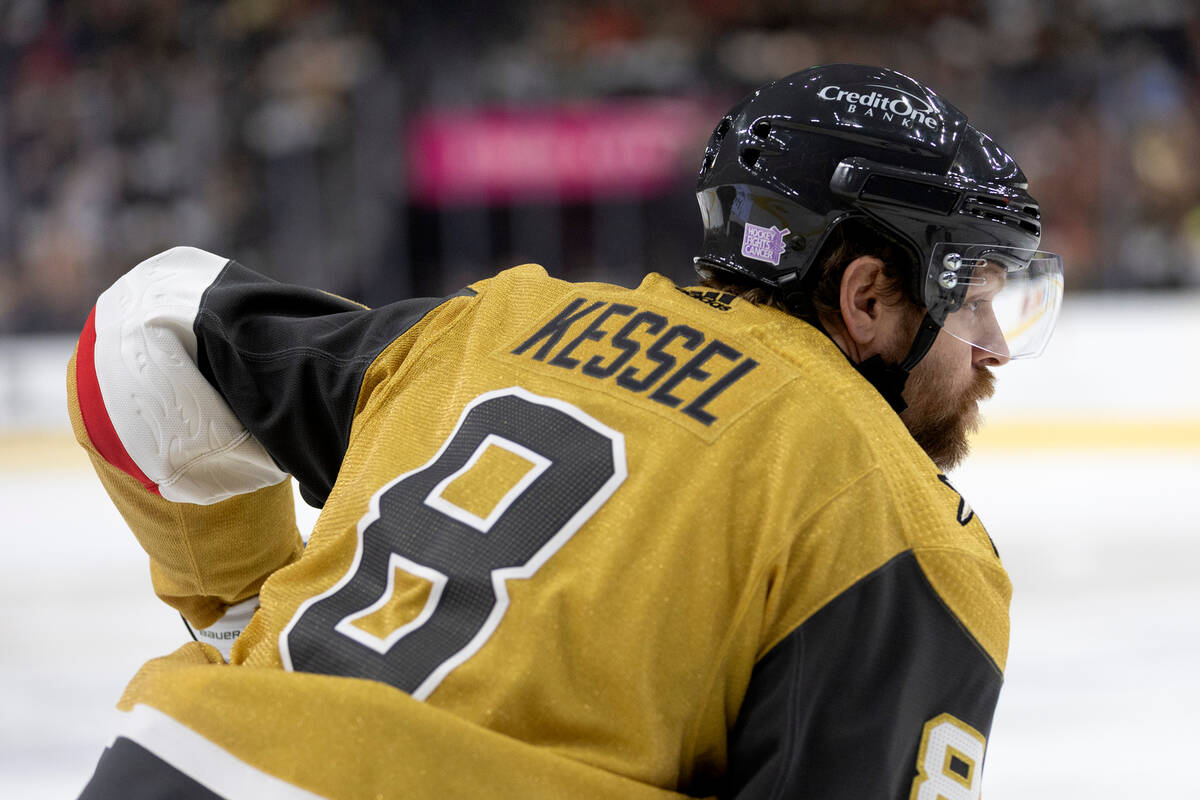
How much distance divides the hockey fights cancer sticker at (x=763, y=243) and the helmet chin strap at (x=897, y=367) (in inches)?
6.2

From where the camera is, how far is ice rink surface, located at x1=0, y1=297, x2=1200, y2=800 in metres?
2.19

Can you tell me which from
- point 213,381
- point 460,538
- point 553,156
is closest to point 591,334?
point 460,538

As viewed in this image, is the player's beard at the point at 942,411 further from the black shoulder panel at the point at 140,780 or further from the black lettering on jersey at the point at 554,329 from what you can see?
the black shoulder panel at the point at 140,780

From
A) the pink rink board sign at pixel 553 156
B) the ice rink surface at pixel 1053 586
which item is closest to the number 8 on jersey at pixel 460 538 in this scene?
the ice rink surface at pixel 1053 586

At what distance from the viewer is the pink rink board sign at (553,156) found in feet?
20.6

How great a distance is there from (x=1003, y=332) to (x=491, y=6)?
19.0 feet

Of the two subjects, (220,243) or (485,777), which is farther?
(220,243)

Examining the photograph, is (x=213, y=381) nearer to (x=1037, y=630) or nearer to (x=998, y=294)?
(x=998, y=294)

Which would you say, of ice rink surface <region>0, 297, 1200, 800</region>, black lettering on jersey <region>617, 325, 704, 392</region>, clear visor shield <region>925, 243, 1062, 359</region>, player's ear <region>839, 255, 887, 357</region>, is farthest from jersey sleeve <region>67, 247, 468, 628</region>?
ice rink surface <region>0, 297, 1200, 800</region>

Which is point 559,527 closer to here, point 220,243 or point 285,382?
point 285,382

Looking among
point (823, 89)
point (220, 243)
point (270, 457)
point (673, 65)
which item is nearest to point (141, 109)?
point (220, 243)

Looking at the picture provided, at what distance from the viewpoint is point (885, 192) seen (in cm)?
134

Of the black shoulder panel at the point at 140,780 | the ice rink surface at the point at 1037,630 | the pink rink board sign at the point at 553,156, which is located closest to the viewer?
the black shoulder panel at the point at 140,780

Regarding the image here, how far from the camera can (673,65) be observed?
661 cm
